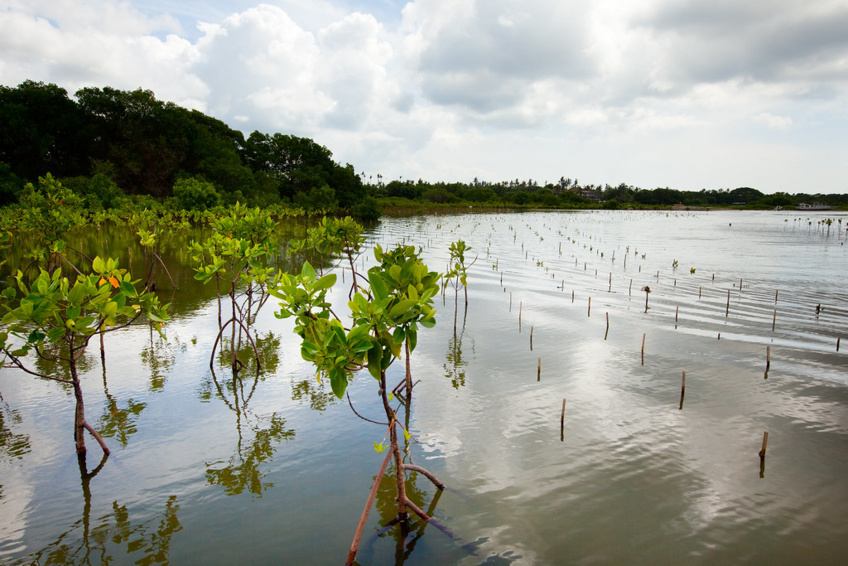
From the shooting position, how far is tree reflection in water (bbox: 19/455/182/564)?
4141mm

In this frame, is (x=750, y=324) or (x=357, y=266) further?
(x=357, y=266)

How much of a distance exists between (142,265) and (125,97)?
38.6m

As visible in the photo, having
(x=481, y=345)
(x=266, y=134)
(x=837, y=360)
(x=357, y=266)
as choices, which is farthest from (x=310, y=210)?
(x=837, y=360)

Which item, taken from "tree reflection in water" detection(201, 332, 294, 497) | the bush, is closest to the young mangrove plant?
"tree reflection in water" detection(201, 332, 294, 497)

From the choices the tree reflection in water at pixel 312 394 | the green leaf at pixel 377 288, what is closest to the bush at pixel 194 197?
the tree reflection in water at pixel 312 394

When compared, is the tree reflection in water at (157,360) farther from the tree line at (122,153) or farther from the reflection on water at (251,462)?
the tree line at (122,153)

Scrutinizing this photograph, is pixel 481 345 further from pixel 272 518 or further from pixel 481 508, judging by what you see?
pixel 272 518

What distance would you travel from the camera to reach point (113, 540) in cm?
437

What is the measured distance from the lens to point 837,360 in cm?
948

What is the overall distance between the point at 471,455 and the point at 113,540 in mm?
3934

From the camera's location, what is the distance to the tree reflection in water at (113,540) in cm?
414

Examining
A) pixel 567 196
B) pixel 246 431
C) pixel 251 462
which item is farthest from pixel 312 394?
pixel 567 196

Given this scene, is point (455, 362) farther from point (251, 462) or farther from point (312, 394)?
point (251, 462)

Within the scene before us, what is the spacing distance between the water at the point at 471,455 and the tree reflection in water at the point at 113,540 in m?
0.02
